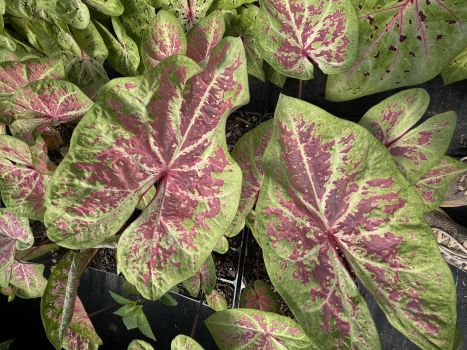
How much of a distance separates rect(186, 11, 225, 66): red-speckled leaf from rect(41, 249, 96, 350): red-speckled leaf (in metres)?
0.54

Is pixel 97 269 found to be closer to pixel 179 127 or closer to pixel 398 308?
pixel 179 127

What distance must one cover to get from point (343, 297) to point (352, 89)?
18.2 inches

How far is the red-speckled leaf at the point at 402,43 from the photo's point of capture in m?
0.75

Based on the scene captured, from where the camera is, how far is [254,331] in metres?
0.86

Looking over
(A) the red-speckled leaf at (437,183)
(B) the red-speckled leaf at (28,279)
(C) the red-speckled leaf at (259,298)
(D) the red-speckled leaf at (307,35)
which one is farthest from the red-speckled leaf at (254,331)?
(B) the red-speckled leaf at (28,279)

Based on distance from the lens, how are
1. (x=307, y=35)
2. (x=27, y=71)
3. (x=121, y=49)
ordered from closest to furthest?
(x=307, y=35) < (x=27, y=71) < (x=121, y=49)

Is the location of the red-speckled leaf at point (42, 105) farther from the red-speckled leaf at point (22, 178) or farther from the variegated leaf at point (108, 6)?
the variegated leaf at point (108, 6)

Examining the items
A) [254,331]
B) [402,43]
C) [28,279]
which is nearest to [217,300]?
[254,331]

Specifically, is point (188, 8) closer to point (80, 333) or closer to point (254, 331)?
point (254, 331)

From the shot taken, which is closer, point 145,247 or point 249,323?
point 145,247

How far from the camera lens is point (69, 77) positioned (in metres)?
1.12

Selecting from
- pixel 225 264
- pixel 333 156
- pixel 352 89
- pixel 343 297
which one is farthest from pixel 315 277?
pixel 225 264

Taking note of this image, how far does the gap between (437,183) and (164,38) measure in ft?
2.12

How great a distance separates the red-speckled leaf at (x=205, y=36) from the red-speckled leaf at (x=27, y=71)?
0.33 m
